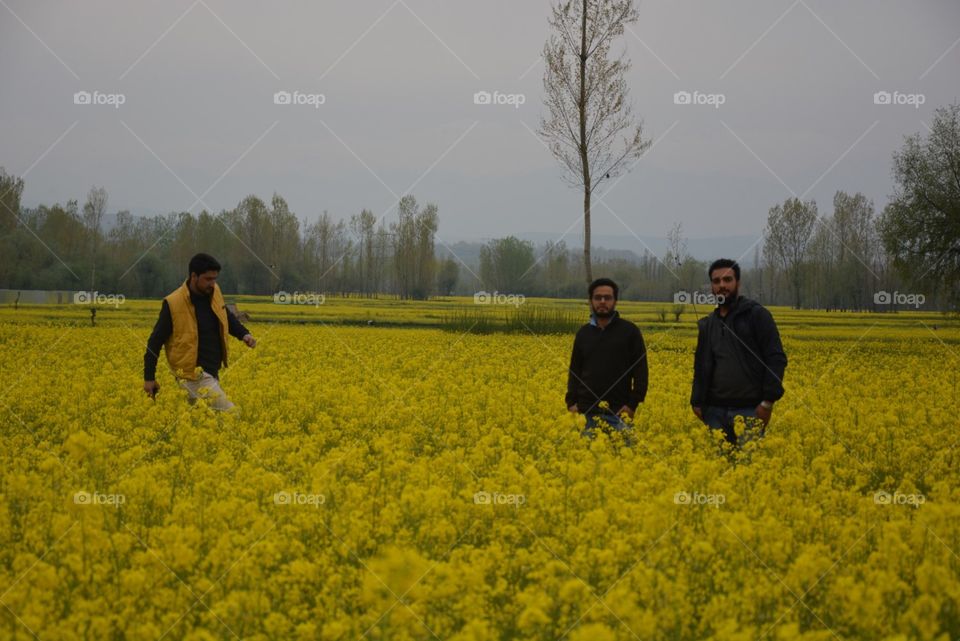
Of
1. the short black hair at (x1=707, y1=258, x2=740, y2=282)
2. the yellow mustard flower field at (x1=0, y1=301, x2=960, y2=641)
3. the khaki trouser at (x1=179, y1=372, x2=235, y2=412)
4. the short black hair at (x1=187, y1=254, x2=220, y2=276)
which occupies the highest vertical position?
the short black hair at (x1=187, y1=254, x2=220, y2=276)

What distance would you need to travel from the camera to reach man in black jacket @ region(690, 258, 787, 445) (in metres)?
7.38

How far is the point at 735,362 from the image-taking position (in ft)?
24.8

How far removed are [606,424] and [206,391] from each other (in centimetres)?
418

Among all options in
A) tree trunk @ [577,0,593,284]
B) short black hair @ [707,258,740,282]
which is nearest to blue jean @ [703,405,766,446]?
short black hair @ [707,258,740,282]

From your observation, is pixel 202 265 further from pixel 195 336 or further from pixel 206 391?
pixel 206 391

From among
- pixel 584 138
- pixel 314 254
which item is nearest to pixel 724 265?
pixel 584 138

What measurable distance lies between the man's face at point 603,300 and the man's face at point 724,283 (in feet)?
3.06

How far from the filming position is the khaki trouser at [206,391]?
8680mm

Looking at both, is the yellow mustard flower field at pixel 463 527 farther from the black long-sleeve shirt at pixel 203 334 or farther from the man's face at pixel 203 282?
the man's face at pixel 203 282

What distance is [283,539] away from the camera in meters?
5.20

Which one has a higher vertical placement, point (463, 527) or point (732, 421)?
point (732, 421)

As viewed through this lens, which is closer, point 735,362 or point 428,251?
point 735,362

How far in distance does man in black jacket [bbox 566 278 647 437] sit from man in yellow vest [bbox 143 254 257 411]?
347cm

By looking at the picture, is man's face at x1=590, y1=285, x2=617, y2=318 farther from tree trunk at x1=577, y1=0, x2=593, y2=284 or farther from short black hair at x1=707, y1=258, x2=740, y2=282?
tree trunk at x1=577, y1=0, x2=593, y2=284
